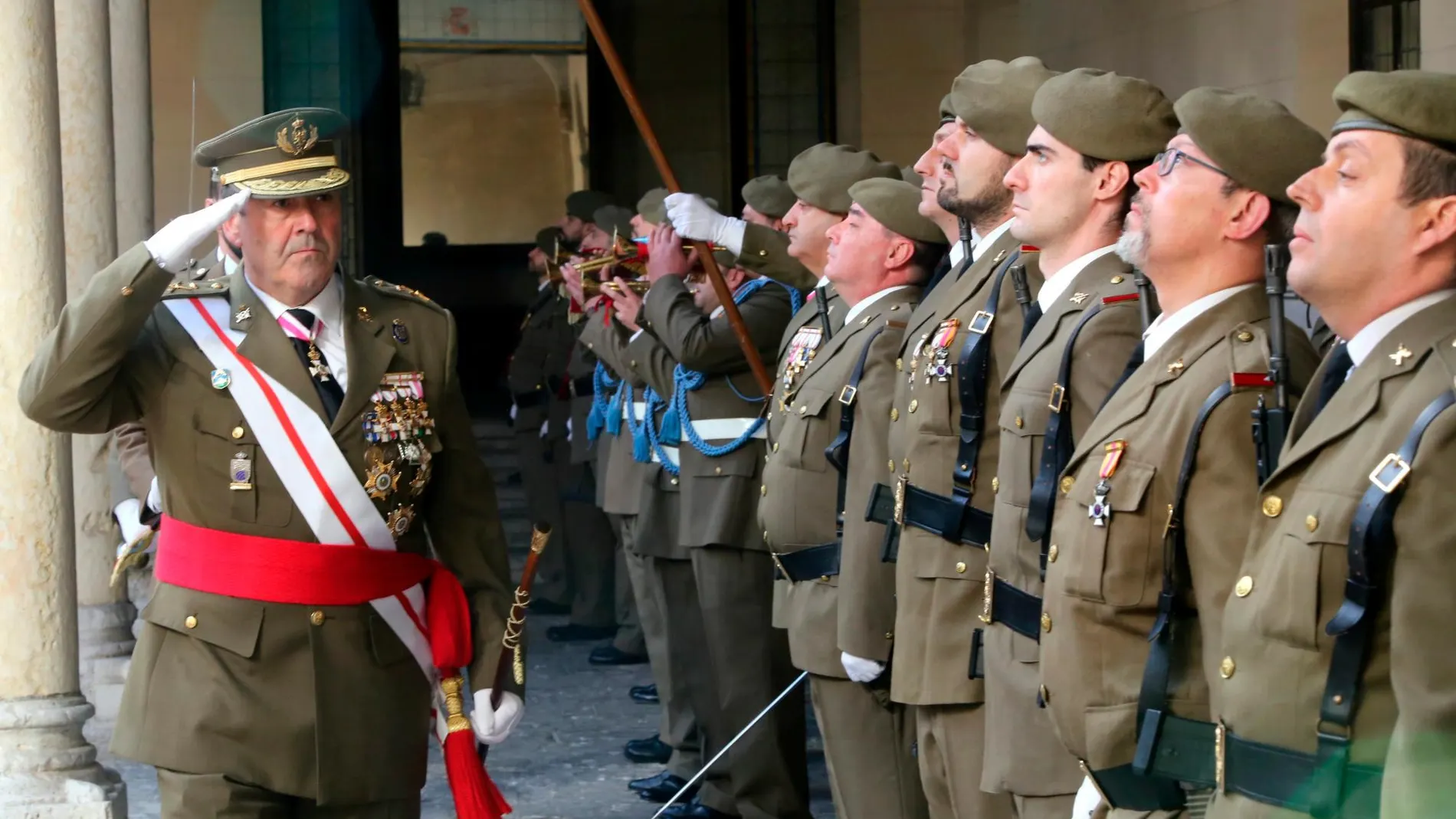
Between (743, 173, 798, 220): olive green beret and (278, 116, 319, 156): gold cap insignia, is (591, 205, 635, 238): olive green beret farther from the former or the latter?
(278, 116, 319, 156): gold cap insignia

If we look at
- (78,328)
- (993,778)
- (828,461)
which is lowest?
(993,778)

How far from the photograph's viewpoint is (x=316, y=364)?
3707 millimetres

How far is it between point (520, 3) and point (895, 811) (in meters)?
13.2

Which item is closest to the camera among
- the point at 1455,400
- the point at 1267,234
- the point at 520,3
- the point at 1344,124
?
the point at 1455,400

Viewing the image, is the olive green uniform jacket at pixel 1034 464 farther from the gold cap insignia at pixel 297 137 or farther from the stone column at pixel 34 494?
the stone column at pixel 34 494

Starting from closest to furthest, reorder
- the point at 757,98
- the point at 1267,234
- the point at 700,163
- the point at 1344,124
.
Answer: the point at 1344,124 → the point at 1267,234 → the point at 757,98 → the point at 700,163

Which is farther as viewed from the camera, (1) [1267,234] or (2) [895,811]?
(2) [895,811]

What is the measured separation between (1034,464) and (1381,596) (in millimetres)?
1092

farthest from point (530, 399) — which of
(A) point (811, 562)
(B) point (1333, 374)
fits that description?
(B) point (1333, 374)

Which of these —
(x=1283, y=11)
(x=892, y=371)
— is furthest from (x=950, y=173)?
(x=1283, y=11)

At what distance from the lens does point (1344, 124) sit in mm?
2512

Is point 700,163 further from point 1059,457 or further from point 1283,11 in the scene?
point 1059,457

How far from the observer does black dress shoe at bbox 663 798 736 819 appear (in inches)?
236

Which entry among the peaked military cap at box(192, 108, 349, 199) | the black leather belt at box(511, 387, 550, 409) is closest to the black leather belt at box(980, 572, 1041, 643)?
the peaked military cap at box(192, 108, 349, 199)
